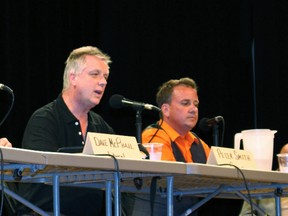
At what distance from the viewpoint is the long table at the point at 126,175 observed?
2.59 meters

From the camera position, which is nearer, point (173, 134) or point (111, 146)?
point (111, 146)

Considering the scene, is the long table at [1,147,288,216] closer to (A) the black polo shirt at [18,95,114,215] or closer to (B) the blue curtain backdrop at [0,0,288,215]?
(A) the black polo shirt at [18,95,114,215]

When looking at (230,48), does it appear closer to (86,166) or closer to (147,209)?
(147,209)

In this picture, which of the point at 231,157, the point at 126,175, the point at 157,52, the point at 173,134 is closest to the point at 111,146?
the point at 126,175

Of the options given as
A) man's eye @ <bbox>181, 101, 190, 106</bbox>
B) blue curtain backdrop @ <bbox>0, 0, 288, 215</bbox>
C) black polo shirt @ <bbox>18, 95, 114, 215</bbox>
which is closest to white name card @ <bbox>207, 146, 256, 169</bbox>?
black polo shirt @ <bbox>18, 95, 114, 215</bbox>

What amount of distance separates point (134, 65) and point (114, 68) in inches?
6.5

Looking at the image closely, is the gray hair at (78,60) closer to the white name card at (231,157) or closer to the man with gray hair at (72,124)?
the man with gray hair at (72,124)

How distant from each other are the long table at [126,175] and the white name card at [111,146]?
7 cm

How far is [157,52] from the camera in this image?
5668 mm

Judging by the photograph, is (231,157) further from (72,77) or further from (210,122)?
(72,77)

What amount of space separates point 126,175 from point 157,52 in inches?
106

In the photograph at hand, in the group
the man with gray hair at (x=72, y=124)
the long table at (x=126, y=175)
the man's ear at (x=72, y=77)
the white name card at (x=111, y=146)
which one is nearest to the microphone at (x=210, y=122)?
the long table at (x=126, y=175)

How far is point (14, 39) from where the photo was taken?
4.62 m

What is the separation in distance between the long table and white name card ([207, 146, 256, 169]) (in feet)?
0.27
